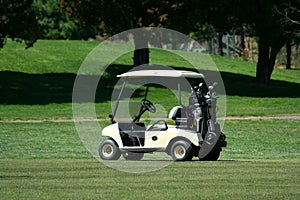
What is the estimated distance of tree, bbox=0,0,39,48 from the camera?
43.2 m

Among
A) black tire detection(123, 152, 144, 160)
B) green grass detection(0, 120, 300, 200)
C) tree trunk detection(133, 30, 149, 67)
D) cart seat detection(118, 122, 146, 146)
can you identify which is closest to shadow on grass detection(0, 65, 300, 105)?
tree trunk detection(133, 30, 149, 67)

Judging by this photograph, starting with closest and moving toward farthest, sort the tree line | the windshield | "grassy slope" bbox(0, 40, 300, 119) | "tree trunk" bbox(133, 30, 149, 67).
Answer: the windshield, "grassy slope" bbox(0, 40, 300, 119), the tree line, "tree trunk" bbox(133, 30, 149, 67)

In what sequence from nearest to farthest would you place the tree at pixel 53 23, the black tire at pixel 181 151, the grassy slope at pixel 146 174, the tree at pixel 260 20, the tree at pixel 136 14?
1. the grassy slope at pixel 146 174
2. the black tire at pixel 181 151
3. the tree at pixel 136 14
4. the tree at pixel 260 20
5. the tree at pixel 53 23

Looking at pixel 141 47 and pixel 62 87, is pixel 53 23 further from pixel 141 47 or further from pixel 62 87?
pixel 141 47

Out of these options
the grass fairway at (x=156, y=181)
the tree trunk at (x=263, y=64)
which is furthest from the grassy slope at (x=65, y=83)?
the grass fairway at (x=156, y=181)

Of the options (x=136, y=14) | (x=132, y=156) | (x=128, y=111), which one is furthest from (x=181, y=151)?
(x=136, y=14)

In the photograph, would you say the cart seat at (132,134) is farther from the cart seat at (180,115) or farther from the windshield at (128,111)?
the windshield at (128,111)

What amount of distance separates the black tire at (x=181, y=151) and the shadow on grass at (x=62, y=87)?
23836mm

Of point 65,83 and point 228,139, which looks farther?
point 65,83

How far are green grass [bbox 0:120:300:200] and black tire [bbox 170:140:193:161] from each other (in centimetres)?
23

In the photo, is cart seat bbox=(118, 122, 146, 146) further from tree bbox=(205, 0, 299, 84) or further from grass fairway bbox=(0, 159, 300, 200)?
tree bbox=(205, 0, 299, 84)

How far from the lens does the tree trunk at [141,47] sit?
47156mm

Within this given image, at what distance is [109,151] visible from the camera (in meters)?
19.5

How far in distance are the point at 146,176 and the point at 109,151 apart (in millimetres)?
3795
